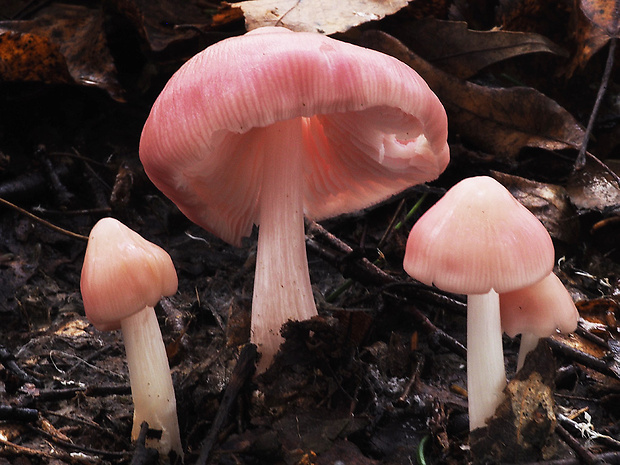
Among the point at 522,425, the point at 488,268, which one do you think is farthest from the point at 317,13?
the point at 522,425

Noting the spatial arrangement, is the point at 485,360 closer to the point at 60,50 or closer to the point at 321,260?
the point at 321,260

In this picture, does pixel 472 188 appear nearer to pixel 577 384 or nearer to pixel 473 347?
pixel 473 347

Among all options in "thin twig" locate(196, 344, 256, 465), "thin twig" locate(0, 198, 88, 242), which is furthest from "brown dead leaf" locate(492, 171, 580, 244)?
"thin twig" locate(0, 198, 88, 242)

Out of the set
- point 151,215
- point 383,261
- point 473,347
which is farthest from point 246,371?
point 151,215

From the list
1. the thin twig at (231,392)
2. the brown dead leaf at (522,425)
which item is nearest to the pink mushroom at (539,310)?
the brown dead leaf at (522,425)

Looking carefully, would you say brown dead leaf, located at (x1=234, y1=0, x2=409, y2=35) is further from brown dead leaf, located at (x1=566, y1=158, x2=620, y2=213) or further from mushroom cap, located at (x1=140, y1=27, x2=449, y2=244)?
brown dead leaf, located at (x1=566, y1=158, x2=620, y2=213)
